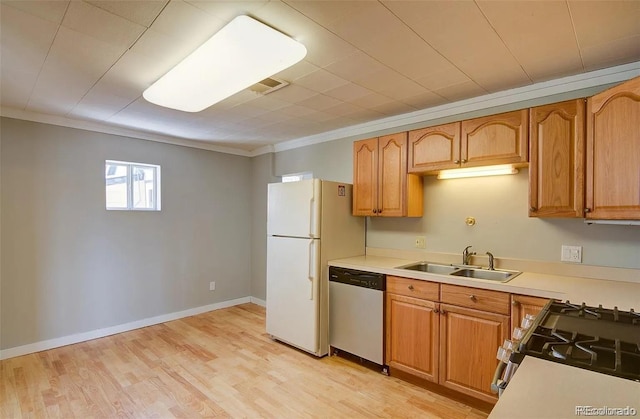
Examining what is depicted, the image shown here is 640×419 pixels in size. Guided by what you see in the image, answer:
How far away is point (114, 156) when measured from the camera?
3771 mm

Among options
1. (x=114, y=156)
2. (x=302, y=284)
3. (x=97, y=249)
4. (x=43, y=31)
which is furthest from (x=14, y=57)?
(x=302, y=284)

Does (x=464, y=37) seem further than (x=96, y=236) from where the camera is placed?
No

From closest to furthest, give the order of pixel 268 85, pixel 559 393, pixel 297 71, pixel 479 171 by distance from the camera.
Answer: pixel 559 393
pixel 297 71
pixel 268 85
pixel 479 171

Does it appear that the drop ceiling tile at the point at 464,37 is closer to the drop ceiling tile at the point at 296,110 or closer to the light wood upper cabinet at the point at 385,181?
the light wood upper cabinet at the point at 385,181

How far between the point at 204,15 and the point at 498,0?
139 cm

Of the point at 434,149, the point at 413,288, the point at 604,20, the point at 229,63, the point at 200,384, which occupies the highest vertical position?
the point at 604,20

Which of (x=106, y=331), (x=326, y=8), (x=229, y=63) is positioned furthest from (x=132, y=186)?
(x=326, y=8)

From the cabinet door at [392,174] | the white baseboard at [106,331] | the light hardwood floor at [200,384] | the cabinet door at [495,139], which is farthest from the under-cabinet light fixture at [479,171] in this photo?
the white baseboard at [106,331]

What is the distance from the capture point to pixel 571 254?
2350 mm

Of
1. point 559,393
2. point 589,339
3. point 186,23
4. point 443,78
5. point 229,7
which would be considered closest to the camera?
point 559,393

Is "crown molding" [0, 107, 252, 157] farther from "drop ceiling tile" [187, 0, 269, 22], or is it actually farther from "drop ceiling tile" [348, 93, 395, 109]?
"drop ceiling tile" [187, 0, 269, 22]

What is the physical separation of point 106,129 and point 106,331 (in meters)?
2.27

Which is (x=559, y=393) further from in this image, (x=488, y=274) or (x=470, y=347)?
(x=488, y=274)

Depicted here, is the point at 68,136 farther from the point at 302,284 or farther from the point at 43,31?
the point at 302,284
